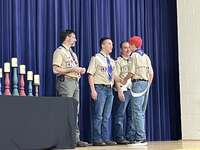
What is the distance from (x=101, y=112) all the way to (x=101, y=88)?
242mm

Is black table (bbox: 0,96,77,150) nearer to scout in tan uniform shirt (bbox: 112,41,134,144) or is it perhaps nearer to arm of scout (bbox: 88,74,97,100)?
arm of scout (bbox: 88,74,97,100)

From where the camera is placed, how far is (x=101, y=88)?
15.1 feet

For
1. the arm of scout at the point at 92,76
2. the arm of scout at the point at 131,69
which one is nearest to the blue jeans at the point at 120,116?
the arm of scout at the point at 131,69

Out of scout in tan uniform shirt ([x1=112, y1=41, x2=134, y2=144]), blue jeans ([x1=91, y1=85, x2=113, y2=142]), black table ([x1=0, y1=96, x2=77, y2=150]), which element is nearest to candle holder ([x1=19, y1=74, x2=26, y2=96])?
black table ([x1=0, y1=96, x2=77, y2=150])

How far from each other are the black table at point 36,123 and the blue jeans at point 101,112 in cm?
111

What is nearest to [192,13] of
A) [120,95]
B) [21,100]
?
[120,95]

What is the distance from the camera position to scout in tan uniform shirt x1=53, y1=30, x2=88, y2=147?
4262 mm

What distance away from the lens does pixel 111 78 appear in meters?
4.65

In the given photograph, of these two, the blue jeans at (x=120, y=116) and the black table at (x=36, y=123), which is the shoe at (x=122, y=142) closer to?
the blue jeans at (x=120, y=116)


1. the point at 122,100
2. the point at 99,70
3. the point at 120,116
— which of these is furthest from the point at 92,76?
the point at 120,116

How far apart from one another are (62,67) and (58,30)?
80 centimetres

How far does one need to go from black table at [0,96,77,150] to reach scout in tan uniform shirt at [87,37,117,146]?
111 cm

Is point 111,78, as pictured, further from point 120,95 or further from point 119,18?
point 119,18

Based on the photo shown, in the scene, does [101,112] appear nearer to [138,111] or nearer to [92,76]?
[92,76]
